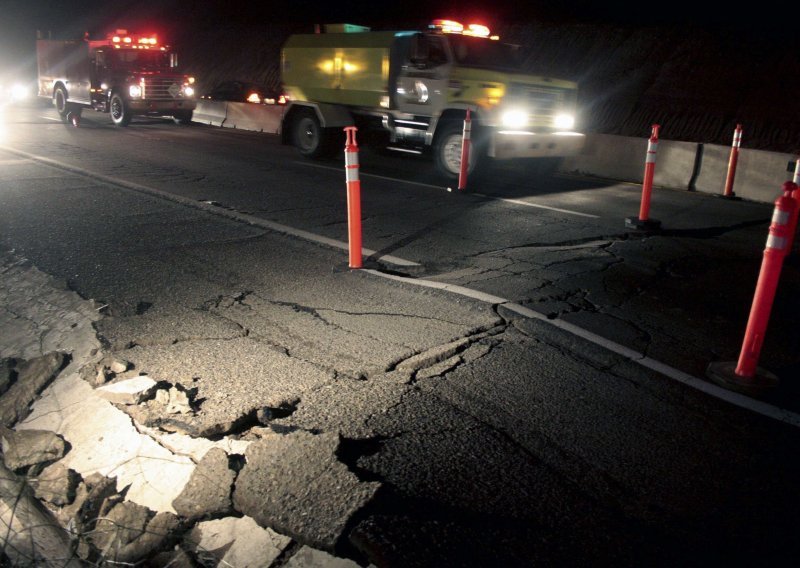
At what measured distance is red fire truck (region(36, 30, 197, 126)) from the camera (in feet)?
63.8

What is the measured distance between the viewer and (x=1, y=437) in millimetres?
3641

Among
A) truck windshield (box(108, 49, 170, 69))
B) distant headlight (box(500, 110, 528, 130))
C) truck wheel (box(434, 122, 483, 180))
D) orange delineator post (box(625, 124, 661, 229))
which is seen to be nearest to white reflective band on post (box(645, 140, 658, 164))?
orange delineator post (box(625, 124, 661, 229))

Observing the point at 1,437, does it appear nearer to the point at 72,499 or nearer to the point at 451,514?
the point at 72,499

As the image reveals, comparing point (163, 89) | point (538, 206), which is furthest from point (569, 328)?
point (163, 89)

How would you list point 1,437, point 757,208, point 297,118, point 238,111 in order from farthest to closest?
point 238,111 < point 297,118 < point 757,208 < point 1,437

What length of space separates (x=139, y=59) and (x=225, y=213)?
1438 centimetres

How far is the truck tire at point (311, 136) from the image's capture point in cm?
1409

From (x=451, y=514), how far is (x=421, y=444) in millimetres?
554

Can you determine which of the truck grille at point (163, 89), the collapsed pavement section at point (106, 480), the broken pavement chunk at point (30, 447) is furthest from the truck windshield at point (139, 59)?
the broken pavement chunk at point (30, 447)

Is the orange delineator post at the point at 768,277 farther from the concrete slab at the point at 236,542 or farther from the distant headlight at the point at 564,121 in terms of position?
the distant headlight at the point at 564,121

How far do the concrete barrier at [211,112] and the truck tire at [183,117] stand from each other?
0.93 meters

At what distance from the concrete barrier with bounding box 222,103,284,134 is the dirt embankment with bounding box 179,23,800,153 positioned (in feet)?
36.5

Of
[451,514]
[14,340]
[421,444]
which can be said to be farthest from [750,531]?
[14,340]

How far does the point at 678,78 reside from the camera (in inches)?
851
